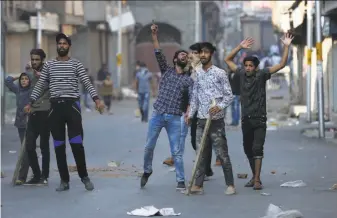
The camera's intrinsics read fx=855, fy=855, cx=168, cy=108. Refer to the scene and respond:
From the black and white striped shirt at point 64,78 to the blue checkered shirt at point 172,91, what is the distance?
838 mm

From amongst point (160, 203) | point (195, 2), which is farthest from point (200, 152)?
point (195, 2)

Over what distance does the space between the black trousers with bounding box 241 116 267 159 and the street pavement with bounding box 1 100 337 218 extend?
1.62ft

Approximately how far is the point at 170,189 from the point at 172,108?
3.38ft

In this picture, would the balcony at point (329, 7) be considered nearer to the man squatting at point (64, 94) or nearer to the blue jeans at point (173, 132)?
the blue jeans at point (173, 132)

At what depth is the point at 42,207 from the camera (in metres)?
9.48

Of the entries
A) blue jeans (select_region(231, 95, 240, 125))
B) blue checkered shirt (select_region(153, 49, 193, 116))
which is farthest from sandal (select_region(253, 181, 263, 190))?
blue jeans (select_region(231, 95, 240, 125))

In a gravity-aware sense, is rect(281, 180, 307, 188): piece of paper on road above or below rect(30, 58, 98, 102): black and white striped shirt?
below

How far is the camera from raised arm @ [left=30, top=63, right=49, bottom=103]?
415 inches

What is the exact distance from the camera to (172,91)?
419 inches

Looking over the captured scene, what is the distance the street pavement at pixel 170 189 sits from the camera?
9.19 metres

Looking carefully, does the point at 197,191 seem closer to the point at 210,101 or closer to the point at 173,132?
the point at 173,132

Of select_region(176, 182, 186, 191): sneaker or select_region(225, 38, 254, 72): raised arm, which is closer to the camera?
select_region(225, 38, 254, 72): raised arm

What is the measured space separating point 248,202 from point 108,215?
1.69 meters

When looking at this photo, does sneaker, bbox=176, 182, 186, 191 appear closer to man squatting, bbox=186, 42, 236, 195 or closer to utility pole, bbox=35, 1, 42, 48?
man squatting, bbox=186, 42, 236, 195
